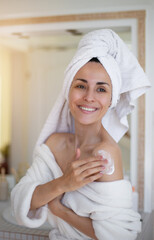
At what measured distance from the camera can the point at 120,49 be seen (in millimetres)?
837

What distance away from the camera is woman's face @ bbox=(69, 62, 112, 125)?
801mm

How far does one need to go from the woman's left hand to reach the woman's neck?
0.53 feet

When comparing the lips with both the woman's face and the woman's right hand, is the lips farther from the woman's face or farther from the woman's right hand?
the woman's right hand

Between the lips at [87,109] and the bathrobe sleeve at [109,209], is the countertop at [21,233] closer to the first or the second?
the bathrobe sleeve at [109,209]

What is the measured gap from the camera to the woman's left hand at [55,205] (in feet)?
2.74

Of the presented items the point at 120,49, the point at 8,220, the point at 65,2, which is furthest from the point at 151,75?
the point at 8,220

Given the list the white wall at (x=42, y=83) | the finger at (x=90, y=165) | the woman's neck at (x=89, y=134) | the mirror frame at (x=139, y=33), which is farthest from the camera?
the white wall at (x=42, y=83)

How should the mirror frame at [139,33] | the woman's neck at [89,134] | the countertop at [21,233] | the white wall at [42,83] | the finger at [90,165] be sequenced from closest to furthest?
the finger at [90,165], the woman's neck at [89,134], the countertop at [21,233], the mirror frame at [139,33], the white wall at [42,83]

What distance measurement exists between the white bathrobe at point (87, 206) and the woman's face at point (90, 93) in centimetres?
17

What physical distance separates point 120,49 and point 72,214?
1.52 ft

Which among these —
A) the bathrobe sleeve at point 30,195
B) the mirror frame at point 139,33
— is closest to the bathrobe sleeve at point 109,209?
the bathrobe sleeve at point 30,195

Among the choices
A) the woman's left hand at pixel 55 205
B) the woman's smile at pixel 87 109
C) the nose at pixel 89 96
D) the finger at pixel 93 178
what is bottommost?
the woman's left hand at pixel 55 205

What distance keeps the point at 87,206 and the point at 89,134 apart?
0.67ft

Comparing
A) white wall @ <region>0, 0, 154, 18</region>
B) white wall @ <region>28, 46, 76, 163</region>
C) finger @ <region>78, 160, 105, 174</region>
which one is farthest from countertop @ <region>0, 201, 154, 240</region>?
white wall @ <region>28, 46, 76, 163</region>
